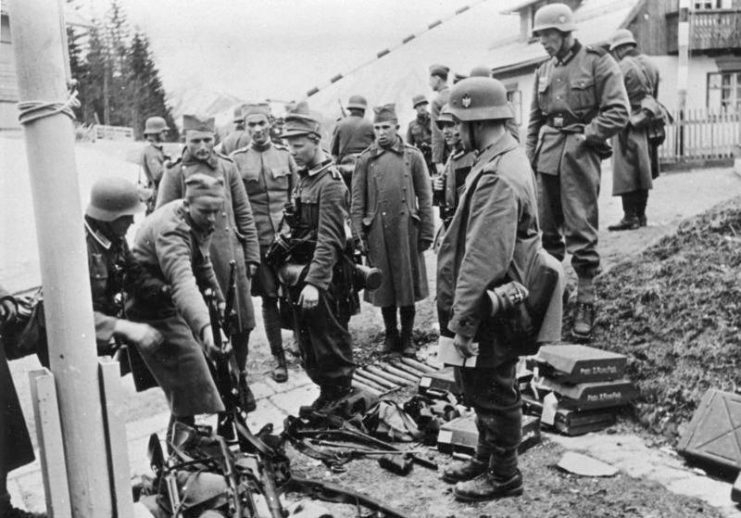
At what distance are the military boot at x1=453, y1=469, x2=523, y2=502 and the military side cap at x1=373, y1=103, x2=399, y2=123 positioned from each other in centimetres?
413

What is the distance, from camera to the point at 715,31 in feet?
79.5

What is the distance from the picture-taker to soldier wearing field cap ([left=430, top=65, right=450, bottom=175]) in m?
9.12

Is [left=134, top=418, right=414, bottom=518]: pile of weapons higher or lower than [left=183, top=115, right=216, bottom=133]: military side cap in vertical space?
lower

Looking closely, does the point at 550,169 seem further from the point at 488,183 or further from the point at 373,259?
the point at 488,183

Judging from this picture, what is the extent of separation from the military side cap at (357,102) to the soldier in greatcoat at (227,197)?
321cm

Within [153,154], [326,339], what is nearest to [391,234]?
[326,339]

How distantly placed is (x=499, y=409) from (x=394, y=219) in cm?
340

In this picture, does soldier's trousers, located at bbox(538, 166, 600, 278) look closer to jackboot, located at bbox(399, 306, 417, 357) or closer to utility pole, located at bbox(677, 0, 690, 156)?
jackboot, located at bbox(399, 306, 417, 357)

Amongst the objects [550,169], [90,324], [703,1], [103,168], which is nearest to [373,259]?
[550,169]

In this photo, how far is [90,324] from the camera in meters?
2.60

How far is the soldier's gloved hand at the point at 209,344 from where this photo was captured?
4477mm

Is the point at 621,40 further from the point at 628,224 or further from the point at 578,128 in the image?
the point at 578,128

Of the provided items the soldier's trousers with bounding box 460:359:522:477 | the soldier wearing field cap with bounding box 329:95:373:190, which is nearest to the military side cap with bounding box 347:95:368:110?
the soldier wearing field cap with bounding box 329:95:373:190

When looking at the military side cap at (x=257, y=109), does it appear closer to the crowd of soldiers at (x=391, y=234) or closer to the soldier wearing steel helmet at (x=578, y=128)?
the crowd of soldiers at (x=391, y=234)
